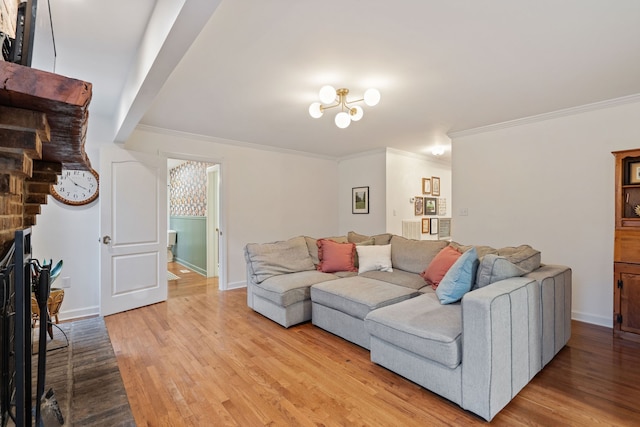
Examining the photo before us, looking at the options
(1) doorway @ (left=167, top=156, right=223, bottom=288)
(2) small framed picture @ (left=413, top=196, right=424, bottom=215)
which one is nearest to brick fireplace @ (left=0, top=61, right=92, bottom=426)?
(1) doorway @ (left=167, top=156, right=223, bottom=288)

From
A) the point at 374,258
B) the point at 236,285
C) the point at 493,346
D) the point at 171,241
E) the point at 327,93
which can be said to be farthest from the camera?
the point at 171,241

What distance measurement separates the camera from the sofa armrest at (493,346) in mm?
1709

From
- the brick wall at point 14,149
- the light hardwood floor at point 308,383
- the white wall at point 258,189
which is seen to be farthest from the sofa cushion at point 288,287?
the brick wall at point 14,149

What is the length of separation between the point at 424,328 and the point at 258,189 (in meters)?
3.67

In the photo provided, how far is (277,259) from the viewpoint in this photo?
3.58m

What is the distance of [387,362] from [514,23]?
2.35 metres

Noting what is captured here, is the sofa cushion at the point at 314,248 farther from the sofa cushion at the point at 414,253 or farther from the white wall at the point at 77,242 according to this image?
the white wall at the point at 77,242

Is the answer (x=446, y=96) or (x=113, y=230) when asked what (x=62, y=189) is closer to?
(x=113, y=230)

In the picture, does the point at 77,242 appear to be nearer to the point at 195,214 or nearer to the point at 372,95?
the point at 195,214

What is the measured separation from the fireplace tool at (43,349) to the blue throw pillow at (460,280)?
7.79 feet

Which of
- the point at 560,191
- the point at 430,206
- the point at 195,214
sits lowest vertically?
the point at 195,214

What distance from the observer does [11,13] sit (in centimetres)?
126

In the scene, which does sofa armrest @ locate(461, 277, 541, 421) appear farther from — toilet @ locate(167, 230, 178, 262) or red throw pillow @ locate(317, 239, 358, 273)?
toilet @ locate(167, 230, 178, 262)

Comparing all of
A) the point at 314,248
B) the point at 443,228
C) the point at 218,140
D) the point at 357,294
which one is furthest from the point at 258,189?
the point at 443,228
